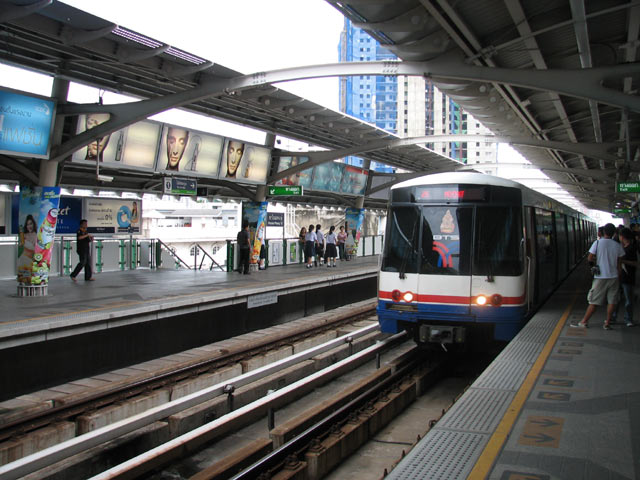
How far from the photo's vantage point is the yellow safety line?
149 inches

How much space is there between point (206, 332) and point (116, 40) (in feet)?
20.2

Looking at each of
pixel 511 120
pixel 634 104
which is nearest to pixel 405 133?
pixel 511 120

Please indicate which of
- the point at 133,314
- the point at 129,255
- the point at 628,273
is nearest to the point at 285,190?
the point at 129,255

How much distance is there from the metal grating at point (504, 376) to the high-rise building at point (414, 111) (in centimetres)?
10178

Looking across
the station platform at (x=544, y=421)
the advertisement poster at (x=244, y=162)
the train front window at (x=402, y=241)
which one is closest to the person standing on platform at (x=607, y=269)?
the station platform at (x=544, y=421)

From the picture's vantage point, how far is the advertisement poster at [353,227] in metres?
28.7

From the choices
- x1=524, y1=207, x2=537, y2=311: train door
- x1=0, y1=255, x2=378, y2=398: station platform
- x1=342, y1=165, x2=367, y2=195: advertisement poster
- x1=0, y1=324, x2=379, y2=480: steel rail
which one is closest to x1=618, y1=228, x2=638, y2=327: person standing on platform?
x1=524, y1=207, x2=537, y2=311: train door

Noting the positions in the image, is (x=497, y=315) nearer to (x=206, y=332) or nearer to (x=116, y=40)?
(x=206, y=332)

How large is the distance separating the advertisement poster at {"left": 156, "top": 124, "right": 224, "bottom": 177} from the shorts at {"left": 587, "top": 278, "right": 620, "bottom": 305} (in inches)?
480

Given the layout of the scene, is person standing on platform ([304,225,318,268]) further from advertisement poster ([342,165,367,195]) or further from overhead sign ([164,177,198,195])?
advertisement poster ([342,165,367,195])

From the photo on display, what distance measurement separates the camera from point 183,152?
17266 millimetres

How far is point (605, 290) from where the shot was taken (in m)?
8.49

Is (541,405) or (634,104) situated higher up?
(634,104)

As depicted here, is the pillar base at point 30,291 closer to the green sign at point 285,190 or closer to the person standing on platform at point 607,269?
the green sign at point 285,190
